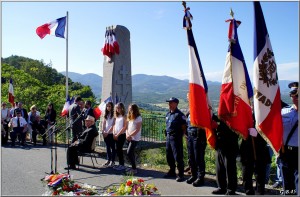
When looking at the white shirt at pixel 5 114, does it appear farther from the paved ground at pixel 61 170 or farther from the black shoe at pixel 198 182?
the black shoe at pixel 198 182

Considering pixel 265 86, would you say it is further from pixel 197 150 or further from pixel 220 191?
pixel 220 191

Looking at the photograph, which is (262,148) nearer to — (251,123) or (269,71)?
(251,123)

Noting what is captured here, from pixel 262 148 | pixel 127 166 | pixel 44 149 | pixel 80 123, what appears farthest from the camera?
pixel 44 149

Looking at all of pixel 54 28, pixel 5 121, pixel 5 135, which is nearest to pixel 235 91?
pixel 54 28

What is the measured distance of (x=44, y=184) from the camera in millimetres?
6742

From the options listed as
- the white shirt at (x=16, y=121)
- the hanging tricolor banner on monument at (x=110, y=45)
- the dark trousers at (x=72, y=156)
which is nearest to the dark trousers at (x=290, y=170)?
the dark trousers at (x=72, y=156)

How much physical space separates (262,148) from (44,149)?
8153 millimetres

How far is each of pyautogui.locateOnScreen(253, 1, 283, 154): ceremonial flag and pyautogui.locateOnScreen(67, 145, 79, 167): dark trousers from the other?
480 cm

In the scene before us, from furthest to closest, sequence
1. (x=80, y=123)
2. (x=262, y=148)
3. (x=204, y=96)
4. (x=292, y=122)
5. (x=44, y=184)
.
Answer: (x=80, y=123) < (x=44, y=184) < (x=204, y=96) < (x=262, y=148) < (x=292, y=122)

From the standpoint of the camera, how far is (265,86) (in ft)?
→ 16.5

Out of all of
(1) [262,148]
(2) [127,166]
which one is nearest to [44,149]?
(2) [127,166]

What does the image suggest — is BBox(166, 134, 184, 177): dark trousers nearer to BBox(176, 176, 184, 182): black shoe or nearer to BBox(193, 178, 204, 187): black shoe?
BBox(176, 176, 184, 182): black shoe

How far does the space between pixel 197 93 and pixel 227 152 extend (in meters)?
1.15

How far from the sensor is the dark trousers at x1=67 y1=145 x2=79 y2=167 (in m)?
8.10
